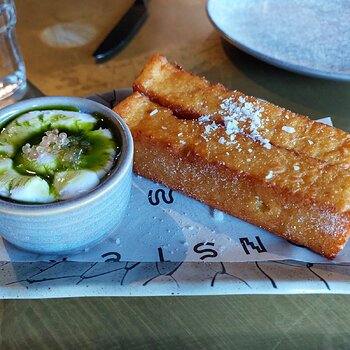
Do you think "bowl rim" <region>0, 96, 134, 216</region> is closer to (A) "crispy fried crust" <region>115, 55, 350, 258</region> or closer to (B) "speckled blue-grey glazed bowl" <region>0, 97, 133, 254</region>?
(B) "speckled blue-grey glazed bowl" <region>0, 97, 133, 254</region>

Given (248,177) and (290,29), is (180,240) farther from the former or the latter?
(290,29)

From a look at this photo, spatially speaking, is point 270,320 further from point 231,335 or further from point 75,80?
point 75,80

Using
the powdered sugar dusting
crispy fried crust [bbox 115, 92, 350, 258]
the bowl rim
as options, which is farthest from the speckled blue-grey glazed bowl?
the powdered sugar dusting

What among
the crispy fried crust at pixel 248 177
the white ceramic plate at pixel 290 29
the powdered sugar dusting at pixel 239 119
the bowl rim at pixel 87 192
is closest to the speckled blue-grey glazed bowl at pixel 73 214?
the bowl rim at pixel 87 192

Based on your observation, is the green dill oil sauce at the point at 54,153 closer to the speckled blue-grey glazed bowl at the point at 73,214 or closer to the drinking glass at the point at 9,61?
the speckled blue-grey glazed bowl at the point at 73,214

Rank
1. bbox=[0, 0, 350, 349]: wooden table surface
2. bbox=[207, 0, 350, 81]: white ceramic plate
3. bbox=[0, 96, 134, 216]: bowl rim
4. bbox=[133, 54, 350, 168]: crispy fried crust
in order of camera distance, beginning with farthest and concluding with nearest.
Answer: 1. bbox=[207, 0, 350, 81]: white ceramic plate
2. bbox=[133, 54, 350, 168]: crispy fried crust
3. bbox=[0, 0, 350, 349]: wooden table surface
4. bbox=[0, 96, 134, 216]: bowl rim

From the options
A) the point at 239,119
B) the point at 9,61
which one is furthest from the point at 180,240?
the point at 9,61

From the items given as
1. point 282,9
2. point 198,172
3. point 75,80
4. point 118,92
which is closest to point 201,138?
point 198,172
